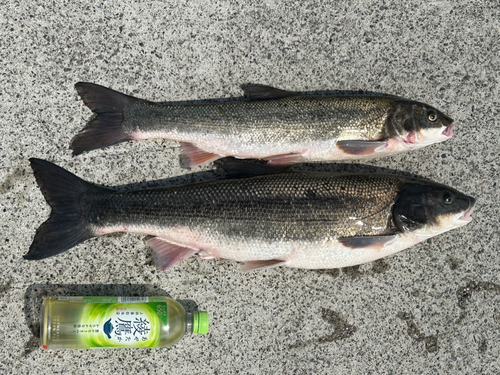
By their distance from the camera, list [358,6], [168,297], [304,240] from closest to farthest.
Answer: [304,240] → [168,297] → [358,6]

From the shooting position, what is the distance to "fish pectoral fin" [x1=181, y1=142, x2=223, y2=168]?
3088 millimetres

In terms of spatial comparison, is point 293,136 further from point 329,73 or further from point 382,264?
point 382,264

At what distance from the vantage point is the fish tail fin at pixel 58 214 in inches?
114

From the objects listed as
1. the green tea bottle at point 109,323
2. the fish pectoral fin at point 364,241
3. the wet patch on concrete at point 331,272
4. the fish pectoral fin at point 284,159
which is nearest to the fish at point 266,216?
the fish pectoral fin at point 364,241

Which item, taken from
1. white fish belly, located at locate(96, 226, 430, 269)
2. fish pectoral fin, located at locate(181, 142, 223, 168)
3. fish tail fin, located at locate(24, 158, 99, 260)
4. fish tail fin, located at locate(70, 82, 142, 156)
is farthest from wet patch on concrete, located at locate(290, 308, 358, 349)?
fish tail fin, located at locate(70, 82, 142, 156)

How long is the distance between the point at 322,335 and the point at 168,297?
4.01ft

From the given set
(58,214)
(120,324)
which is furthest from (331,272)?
(58,214)

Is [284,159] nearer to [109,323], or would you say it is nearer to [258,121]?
[258,121]

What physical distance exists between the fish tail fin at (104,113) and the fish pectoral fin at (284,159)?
1.06 metres

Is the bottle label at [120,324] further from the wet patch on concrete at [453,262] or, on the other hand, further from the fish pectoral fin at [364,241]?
the wet patch on concrete at [453,262]

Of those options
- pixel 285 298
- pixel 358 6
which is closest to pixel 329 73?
pixel 358 6

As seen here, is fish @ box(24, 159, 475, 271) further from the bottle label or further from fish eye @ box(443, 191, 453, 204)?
the bottle label

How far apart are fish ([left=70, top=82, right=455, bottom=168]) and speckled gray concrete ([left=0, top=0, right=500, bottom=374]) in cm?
22

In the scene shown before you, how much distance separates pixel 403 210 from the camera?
2881 millimetres
